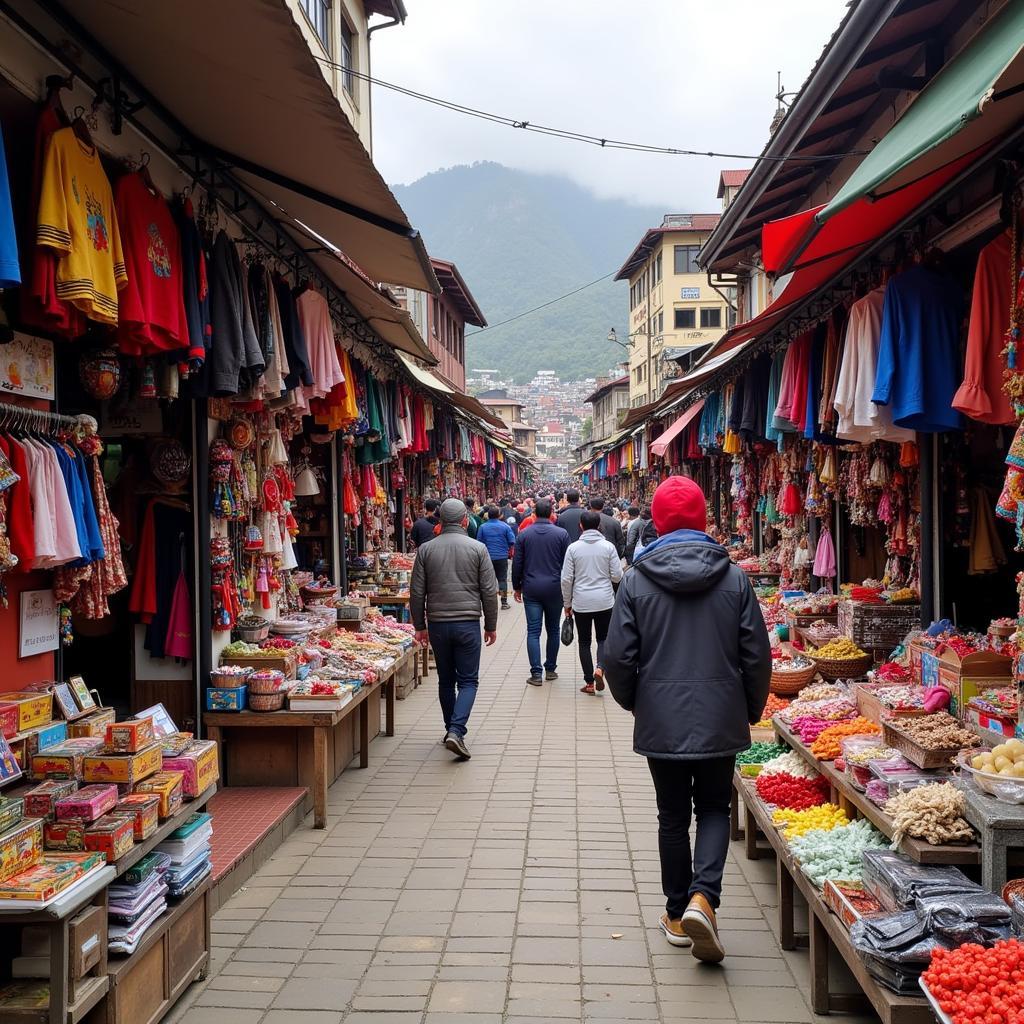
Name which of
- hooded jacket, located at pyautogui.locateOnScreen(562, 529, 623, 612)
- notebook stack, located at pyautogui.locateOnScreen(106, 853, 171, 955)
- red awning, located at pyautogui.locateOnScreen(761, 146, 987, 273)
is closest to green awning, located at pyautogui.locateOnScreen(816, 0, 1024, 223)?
red awning, located at pyautogui.locateOnScreen(761, 146, 987, 273)

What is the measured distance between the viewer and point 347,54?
16359 millimetres

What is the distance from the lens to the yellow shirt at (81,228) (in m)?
3.66

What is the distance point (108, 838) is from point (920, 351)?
4.80 metres

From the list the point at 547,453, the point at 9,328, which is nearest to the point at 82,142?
the point at 9,328

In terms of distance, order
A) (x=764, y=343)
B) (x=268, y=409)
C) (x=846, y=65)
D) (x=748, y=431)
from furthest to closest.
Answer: (x=748, y=431)
(x=764, y=343)
(x=268, y=409)
(x=846, y=65)

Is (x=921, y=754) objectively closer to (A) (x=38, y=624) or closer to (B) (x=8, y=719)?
(B) (x=8, y=719)

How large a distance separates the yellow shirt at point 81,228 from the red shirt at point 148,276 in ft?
0.74

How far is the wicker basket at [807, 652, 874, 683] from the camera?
7.50 m

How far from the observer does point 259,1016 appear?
3.90m

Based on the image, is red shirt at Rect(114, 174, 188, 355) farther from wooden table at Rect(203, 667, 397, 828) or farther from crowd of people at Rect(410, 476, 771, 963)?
wooden table at Rect(203, 667, 397, 828)

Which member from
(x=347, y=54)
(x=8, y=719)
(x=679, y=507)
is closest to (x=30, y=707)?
(x=8, y=719)

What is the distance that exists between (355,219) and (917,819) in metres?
4.62

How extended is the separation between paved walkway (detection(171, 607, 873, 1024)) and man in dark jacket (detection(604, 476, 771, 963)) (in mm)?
375

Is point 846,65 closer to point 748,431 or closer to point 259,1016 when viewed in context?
point 748,431
